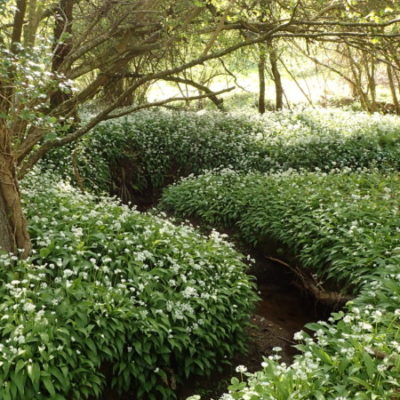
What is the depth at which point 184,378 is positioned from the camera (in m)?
4.98

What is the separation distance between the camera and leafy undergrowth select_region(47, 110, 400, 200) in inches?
441

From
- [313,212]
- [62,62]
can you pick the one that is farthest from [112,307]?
[313,212]

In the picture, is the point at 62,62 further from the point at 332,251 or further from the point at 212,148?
the point at 212,148

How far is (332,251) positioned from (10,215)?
3.86m

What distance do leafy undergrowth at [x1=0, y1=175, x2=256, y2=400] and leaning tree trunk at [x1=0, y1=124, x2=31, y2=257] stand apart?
0.61 ft

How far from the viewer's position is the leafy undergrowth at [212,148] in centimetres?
1120

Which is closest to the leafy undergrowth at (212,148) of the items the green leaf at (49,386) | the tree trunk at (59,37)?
the tree trunk at (59,37)

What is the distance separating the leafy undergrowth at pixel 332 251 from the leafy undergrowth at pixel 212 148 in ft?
4.17

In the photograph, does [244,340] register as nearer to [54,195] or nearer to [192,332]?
[192,332]

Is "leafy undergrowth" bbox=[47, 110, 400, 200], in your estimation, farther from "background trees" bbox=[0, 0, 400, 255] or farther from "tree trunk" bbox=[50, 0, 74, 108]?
"background trees" bbox=[0, 0, 400, 255]

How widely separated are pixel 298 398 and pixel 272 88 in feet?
85.6

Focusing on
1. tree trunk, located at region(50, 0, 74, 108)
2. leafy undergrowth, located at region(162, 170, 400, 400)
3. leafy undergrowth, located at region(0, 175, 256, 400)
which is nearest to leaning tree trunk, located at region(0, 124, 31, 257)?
leafy undergrowth, located at region(0, 175, 256, 400)

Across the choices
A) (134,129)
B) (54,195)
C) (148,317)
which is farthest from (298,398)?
(134,129)

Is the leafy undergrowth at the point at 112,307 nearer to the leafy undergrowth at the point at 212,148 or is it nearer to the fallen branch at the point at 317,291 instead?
the fallen branch at the point at 317,291
